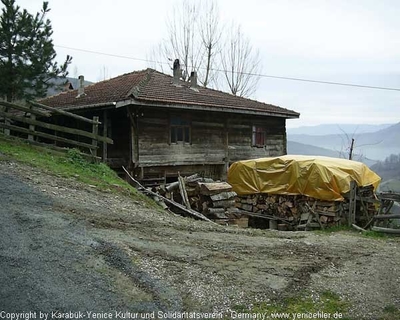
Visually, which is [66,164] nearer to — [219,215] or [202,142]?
[219,215]

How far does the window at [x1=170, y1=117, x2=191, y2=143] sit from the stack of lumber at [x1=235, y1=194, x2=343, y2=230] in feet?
11.4

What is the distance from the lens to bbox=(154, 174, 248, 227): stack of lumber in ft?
38.7

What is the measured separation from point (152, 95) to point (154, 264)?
33.6 feet

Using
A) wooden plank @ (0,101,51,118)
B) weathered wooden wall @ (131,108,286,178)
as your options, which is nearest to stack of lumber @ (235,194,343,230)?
weathered wooden wall @ (131,108,286,178)

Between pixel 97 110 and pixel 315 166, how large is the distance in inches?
345

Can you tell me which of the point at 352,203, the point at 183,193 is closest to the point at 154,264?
the point at 183,193

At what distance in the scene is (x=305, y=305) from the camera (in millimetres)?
4570

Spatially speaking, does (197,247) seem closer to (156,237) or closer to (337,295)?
(156,237)

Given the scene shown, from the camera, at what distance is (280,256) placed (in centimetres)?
625

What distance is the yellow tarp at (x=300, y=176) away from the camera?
481 inches

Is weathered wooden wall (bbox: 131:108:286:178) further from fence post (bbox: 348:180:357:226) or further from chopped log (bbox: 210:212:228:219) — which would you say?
fence post (bbox: 348:180:357:226)

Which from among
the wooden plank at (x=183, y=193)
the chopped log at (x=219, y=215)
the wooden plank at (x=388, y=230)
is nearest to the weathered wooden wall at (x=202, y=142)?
the wooden plank at (x=183, y=193)

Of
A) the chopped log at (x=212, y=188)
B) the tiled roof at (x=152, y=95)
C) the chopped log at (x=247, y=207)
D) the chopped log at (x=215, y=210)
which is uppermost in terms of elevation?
the tiled roof at (x=152, y=95)

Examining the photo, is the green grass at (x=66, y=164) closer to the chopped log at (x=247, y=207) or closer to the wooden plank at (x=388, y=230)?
the chopped log at (x=247, y=207)
